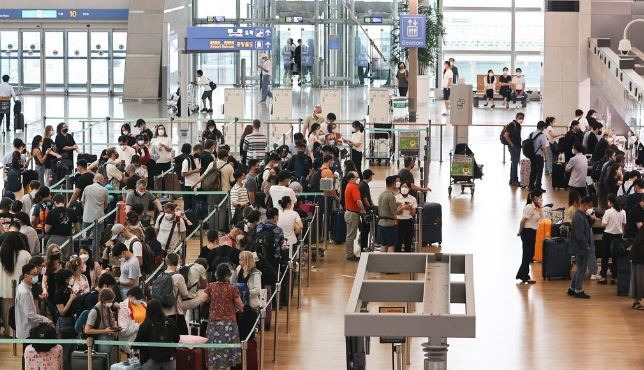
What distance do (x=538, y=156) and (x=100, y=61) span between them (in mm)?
22706

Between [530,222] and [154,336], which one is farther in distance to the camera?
[530,222]

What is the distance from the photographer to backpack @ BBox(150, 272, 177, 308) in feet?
44.9

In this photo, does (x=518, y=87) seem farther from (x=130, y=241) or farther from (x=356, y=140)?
(x=130, y=241)

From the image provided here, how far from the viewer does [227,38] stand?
3700 cm

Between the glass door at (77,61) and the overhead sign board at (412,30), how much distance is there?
41.3 feet

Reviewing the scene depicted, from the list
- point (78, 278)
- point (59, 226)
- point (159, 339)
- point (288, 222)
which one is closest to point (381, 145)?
point (288, 222)

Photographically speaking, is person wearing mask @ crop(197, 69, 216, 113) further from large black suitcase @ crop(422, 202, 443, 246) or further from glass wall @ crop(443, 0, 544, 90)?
large black suitcase @ crop(422, 202, 443, 246)

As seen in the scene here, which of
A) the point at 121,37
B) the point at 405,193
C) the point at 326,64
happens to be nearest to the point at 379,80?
the point at 326,64

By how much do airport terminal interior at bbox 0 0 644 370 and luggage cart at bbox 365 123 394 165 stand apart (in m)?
0.06

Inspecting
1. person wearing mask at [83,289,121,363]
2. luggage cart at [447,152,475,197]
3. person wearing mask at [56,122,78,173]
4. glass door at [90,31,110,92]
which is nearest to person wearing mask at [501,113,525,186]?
luggage cart at [447,152,475,197]

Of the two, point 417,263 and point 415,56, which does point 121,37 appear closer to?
point 415,56

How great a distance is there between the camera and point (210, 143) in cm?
2231

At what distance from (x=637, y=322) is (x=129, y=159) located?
9.51 meters

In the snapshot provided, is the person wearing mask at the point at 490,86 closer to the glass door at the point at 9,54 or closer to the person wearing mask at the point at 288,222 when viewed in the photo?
the glass door at the point at 9,54
